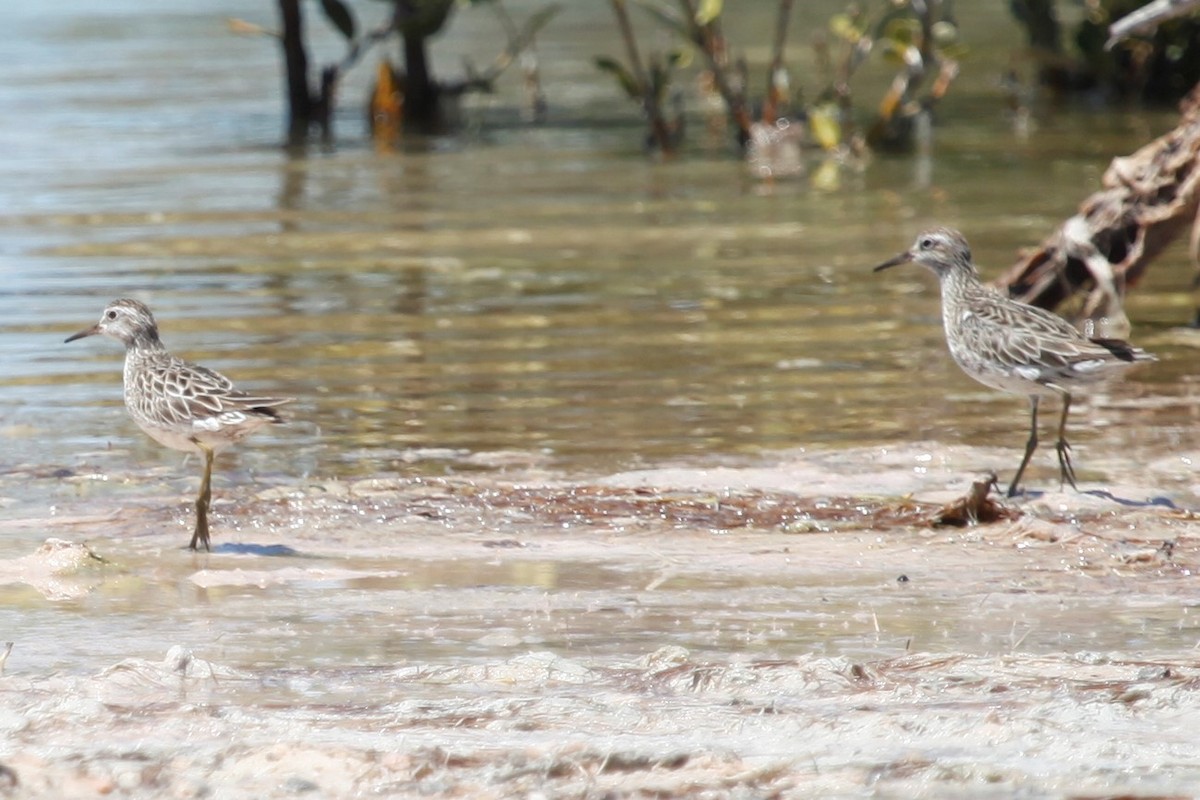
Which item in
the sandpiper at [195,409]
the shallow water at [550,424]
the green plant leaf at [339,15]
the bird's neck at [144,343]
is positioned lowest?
the shallow water at [550,424]

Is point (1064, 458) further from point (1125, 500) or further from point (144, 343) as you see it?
point (144, 343)

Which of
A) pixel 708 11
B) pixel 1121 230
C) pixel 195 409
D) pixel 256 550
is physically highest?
pixel 708 11

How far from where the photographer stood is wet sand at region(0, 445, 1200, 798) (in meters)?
4.81

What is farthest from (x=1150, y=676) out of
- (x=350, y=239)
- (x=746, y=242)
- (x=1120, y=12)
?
(x=1120, y=12)

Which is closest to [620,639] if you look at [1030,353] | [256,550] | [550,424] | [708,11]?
[256,550]

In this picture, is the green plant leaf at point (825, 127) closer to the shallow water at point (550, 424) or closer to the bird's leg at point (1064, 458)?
the shallow water at point (550, 424)

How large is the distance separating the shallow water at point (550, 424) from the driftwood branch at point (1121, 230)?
1.28ft

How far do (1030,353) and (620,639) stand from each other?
2.45m

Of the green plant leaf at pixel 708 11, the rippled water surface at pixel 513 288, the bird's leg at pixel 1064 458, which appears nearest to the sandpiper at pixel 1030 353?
the bird's leg at pixel 1064 458

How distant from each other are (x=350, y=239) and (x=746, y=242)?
2.78 metres

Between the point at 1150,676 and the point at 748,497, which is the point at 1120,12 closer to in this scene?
the point at 748,497

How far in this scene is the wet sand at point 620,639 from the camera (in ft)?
15.8

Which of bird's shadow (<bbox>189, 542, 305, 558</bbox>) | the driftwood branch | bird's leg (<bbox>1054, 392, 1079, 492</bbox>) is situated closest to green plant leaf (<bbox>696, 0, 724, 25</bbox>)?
the driftwood branch

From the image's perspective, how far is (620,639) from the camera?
6082 mm
